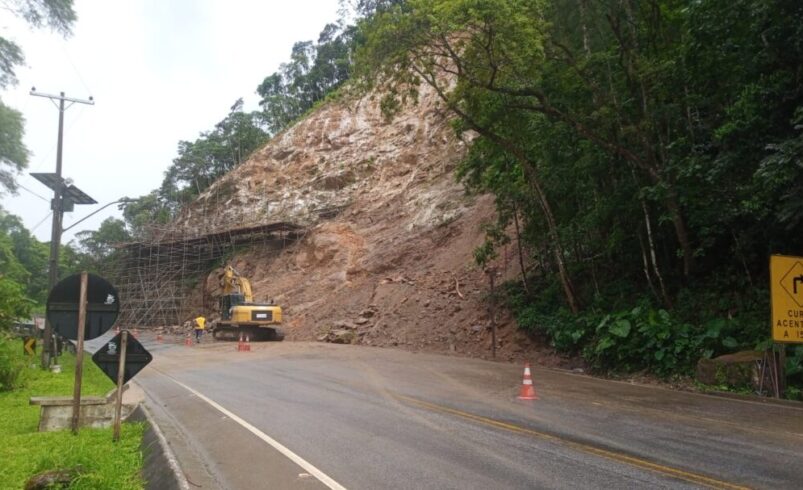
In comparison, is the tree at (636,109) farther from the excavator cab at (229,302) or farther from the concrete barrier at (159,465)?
the excavator cab at (229,302)

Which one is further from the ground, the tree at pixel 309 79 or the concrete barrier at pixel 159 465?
the tree at pixel 309 79

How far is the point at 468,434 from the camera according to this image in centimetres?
783

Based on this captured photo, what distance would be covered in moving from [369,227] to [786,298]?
1137 inches

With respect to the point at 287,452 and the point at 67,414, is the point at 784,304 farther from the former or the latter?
the point at 67,414

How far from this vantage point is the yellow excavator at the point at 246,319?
31.0 metres

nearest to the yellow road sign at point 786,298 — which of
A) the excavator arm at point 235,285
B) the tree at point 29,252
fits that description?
the excavator arm at point 235,285

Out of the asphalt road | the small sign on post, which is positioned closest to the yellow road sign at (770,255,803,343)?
the asphalt road

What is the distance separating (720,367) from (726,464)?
7354 millimetres

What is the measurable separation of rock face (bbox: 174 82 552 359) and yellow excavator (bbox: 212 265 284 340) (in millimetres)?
1103

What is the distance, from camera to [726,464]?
620 cm

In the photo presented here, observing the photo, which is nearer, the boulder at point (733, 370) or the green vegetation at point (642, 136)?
the boulder at point (733, 370)

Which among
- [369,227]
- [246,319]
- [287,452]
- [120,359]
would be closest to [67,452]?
[120,359]

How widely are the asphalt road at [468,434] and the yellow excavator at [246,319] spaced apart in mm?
16338

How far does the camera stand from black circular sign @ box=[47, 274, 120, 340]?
7.47 meters
